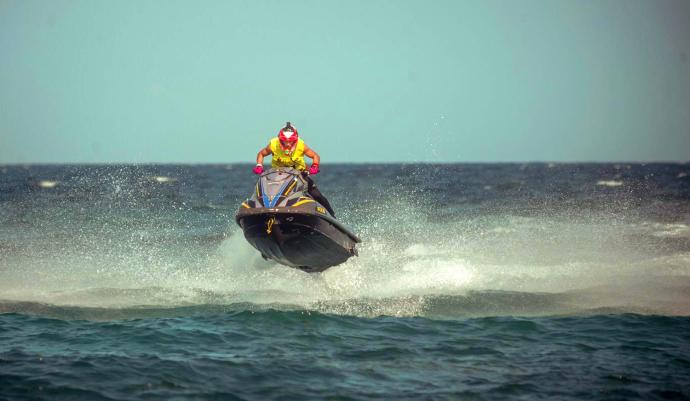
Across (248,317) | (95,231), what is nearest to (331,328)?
(248,317)

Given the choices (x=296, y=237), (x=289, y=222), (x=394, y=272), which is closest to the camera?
(x=289, y=222)

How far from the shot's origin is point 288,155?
12.1m

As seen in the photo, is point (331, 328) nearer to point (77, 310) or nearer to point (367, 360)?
point (367, 360)

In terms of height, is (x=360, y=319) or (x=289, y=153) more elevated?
(x=289, y=153)

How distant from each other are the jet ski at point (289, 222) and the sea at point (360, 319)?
2.91ft

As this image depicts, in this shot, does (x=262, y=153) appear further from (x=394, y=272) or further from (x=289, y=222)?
(x=394, y=272)

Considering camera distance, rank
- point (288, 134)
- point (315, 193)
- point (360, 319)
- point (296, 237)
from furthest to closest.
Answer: point (315, 193), point (288, 134), point (296, 237), point (360, 319)

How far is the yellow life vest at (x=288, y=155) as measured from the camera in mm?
12117

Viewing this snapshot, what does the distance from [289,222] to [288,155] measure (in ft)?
4.13

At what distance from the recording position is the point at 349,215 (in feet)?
88.0

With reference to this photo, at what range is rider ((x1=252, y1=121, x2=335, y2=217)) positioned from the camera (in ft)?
39.4

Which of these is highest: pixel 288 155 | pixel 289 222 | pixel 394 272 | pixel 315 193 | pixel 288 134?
pixel 288 134

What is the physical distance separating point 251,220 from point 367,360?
11.6 ft

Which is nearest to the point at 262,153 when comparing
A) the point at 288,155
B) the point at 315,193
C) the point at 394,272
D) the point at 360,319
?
the point at 288,155
